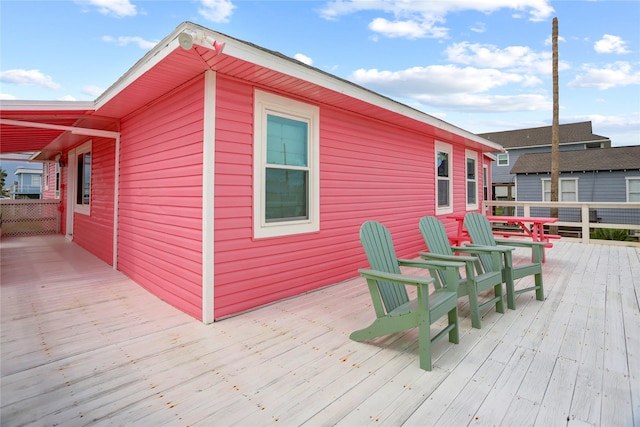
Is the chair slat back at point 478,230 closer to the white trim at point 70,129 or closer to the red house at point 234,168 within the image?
the red house at point 234,168

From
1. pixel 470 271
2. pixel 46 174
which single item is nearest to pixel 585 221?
pixel 470 271

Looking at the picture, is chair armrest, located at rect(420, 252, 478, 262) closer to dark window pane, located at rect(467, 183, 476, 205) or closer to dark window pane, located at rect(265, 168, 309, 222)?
dark window pane, located at rect(265, 168, 309, 222)

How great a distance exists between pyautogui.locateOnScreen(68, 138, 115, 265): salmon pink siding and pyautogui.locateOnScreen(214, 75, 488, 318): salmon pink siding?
3383mm

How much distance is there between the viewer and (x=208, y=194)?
2.85m

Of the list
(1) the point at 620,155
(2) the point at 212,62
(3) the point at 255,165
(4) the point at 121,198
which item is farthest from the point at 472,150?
(1) the point at 620,155

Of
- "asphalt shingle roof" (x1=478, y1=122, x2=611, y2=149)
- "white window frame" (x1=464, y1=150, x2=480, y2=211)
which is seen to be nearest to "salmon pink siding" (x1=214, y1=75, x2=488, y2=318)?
"white window frame" (x1=464, y1=150, x2=480, y2=211)

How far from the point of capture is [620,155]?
13.0m

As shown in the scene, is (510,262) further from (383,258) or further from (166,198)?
(166,198)

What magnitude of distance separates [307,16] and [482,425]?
776cm

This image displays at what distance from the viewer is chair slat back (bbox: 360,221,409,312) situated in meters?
2.39

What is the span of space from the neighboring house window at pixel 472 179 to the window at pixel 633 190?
9.07 m

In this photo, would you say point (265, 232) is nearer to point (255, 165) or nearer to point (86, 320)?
point (255, 165)

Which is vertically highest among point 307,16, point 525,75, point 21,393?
point 525,75

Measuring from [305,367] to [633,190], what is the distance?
53.7 feet
